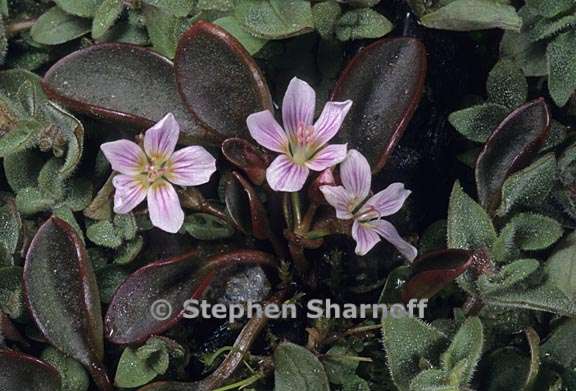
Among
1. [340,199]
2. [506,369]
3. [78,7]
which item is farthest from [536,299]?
[78,7]

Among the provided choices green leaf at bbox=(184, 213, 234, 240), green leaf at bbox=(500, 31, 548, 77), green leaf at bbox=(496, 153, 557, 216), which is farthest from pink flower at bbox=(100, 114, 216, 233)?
green leaf at bbox=(500, 31, 548, 77)

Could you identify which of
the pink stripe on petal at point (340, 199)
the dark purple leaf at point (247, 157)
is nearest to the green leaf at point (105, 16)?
the dark purple leaf at point (247, 157)

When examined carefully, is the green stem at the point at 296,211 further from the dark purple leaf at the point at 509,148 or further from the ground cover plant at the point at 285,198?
the dark purple leaf at the point at 509,148

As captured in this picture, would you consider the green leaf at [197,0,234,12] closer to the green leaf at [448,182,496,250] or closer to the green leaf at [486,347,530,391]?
the green leaf at [448,182,496,250]

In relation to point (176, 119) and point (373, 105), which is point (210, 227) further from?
point (373, 105)

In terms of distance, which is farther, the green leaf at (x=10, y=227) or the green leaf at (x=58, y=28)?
the green leaf at (x=58, y=28)
